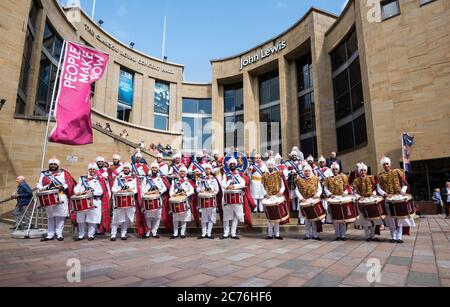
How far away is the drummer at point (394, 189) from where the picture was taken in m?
6.27

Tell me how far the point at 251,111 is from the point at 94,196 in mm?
23595

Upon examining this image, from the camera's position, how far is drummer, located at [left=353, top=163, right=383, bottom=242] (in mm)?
6609

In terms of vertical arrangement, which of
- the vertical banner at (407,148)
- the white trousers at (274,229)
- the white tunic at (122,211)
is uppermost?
the vertical banner at (407,148)

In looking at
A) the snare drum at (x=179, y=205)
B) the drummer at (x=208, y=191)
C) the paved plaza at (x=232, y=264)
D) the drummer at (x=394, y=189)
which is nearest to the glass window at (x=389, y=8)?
the drummer at (x=394, y=189)

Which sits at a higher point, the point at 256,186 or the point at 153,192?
the point at 256,186

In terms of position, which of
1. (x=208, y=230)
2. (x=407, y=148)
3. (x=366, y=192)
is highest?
(x=407, y=148)

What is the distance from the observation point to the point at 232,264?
4164 mm

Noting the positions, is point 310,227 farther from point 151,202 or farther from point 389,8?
point 389,8

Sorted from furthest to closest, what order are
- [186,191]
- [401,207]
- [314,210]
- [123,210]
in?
1. [186,191]
2. [123,210]
3. [314,210]
4. [401,207]

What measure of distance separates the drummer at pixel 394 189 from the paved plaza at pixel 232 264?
34cm

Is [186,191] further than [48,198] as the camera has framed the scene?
Yes

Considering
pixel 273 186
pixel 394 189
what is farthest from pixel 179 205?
pixel 394 189

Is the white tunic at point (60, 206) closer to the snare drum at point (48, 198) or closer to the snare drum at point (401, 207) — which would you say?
the snare drum at point (48, 198)
